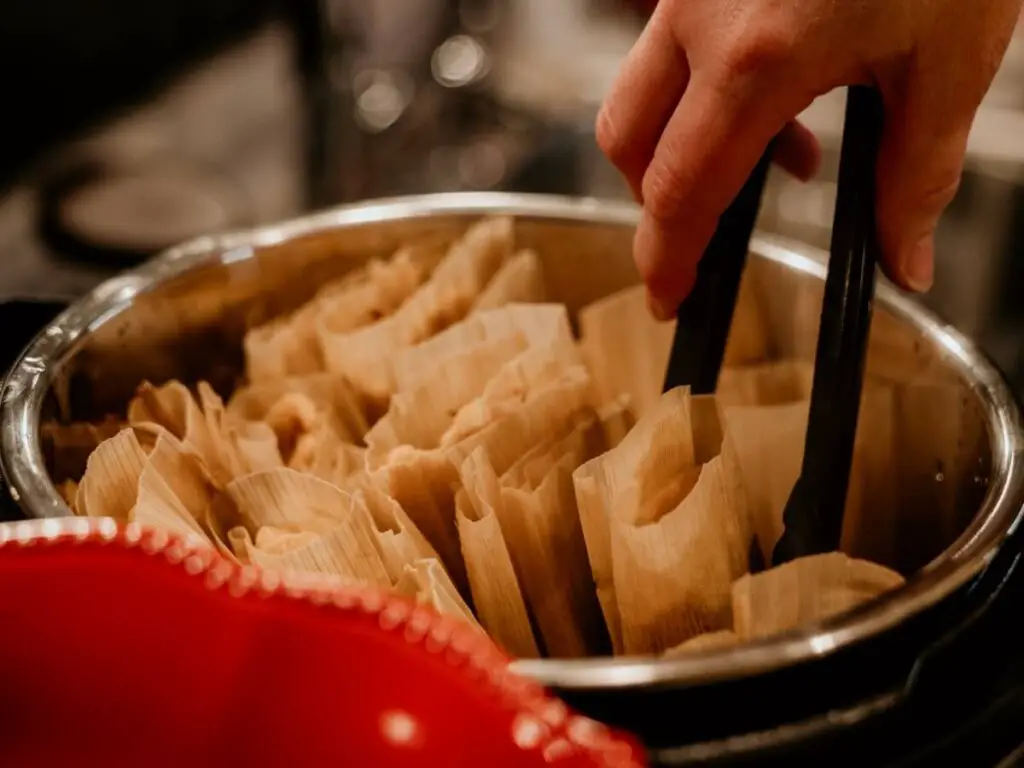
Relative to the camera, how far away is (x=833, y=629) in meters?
0.40

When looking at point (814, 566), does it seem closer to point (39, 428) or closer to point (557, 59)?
point (39, 428)

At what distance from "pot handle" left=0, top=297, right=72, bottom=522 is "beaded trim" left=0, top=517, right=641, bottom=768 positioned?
32cm

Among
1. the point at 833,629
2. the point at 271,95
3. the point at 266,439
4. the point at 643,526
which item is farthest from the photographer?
the point at 271,95

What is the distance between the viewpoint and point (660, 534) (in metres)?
0.50

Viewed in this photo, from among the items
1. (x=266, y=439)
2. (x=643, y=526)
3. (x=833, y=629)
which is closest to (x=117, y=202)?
(x=266, y=439)

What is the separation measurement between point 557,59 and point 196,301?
1188mm

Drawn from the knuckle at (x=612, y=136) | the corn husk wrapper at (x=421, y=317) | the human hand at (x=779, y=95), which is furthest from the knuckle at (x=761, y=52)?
the corn husk wrapper at (x=421, y=317)

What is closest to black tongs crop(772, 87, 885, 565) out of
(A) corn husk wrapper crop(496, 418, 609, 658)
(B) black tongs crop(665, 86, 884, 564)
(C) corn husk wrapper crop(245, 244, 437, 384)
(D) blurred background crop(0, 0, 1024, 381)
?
(B) black tongs crop(665, 86, 884, 564)

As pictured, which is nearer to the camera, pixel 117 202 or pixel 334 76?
pixel 117 202

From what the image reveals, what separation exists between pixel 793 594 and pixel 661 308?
192 millimetres

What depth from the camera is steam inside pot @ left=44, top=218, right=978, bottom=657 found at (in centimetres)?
52

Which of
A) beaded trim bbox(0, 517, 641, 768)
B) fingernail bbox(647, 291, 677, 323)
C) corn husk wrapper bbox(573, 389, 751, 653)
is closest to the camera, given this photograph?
beaded trim bbox(0, 517, 641, 768)

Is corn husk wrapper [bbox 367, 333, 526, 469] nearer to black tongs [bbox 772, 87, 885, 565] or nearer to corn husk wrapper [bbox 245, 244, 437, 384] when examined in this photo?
corn husk wrapper [bbox 245, 244, 437, 384]

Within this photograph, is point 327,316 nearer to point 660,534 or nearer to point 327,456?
point 327,456
